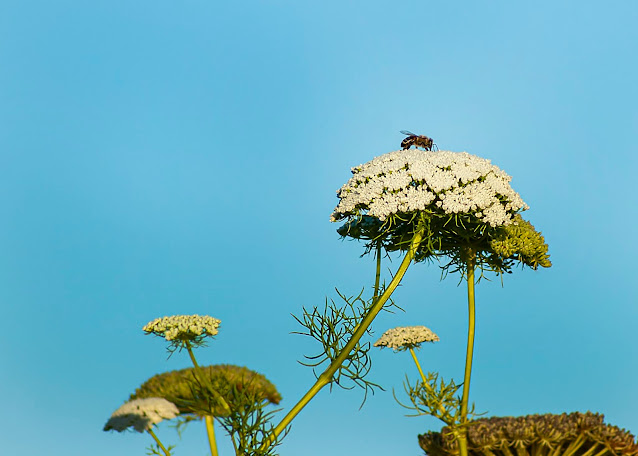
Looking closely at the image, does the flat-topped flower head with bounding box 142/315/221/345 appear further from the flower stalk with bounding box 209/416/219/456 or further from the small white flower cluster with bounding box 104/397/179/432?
the small white flower cluster with bounding box 104/397/179/432

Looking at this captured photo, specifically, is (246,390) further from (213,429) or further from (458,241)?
(458,241)

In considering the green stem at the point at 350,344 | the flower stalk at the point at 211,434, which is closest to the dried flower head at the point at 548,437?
the green stem at the point at 350,344

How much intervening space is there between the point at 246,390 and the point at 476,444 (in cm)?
347

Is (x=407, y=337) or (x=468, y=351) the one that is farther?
(x=407, y=337)

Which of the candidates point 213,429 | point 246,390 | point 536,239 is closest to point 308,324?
point 246,390

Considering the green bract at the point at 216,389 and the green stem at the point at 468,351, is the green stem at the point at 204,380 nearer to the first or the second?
the green bract at the point at 216,389

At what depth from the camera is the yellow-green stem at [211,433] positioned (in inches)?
283

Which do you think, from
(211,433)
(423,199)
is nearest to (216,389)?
(211,433)

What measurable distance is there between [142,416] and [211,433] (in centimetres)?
149

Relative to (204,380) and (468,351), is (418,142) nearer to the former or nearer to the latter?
(468,351)

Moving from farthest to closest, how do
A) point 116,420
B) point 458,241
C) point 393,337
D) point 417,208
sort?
point 393,337
point 458,241
point 417,208
point 116,420

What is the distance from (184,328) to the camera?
7.05 meters

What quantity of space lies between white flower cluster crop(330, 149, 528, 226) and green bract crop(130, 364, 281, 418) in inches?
93.0

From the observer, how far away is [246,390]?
7.22m
